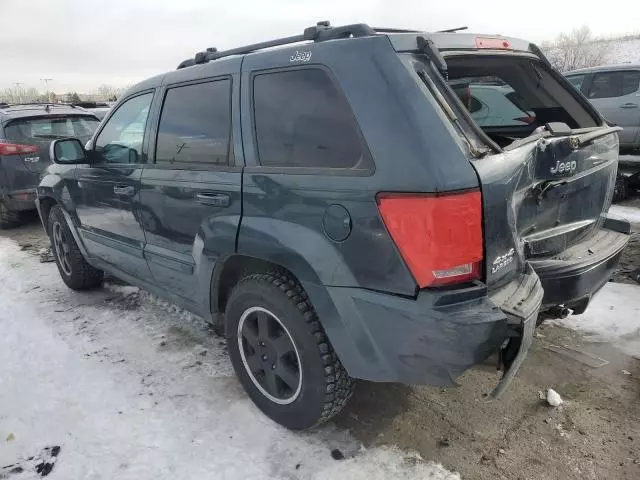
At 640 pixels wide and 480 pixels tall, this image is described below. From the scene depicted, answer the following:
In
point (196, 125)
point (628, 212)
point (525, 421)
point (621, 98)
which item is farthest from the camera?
point (621, 98)

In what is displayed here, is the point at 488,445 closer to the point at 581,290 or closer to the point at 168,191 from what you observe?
the point at 581,290

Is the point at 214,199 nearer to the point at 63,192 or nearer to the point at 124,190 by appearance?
the point at 124,190

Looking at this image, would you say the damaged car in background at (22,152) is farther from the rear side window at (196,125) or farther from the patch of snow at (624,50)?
the patch of snow at (624,50)

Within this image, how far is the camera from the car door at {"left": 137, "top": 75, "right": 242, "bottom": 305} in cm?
256

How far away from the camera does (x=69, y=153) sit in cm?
383

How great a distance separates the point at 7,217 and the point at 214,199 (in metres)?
6.22

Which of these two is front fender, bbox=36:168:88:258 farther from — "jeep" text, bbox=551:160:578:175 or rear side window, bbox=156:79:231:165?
"jeep" text, bbox=551:160:578:175

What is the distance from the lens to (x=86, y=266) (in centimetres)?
457

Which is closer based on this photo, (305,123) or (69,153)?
(305,123)

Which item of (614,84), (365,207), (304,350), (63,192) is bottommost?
(304,350)

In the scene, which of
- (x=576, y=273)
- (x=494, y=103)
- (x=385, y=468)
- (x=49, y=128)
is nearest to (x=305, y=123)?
(x=576, y=273)

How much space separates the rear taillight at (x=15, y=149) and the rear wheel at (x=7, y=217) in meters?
0.78

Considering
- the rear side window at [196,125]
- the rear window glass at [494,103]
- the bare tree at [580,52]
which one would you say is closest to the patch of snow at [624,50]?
the bare tree at [580,52]

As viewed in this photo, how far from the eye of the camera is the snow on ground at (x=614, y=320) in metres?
3.28
